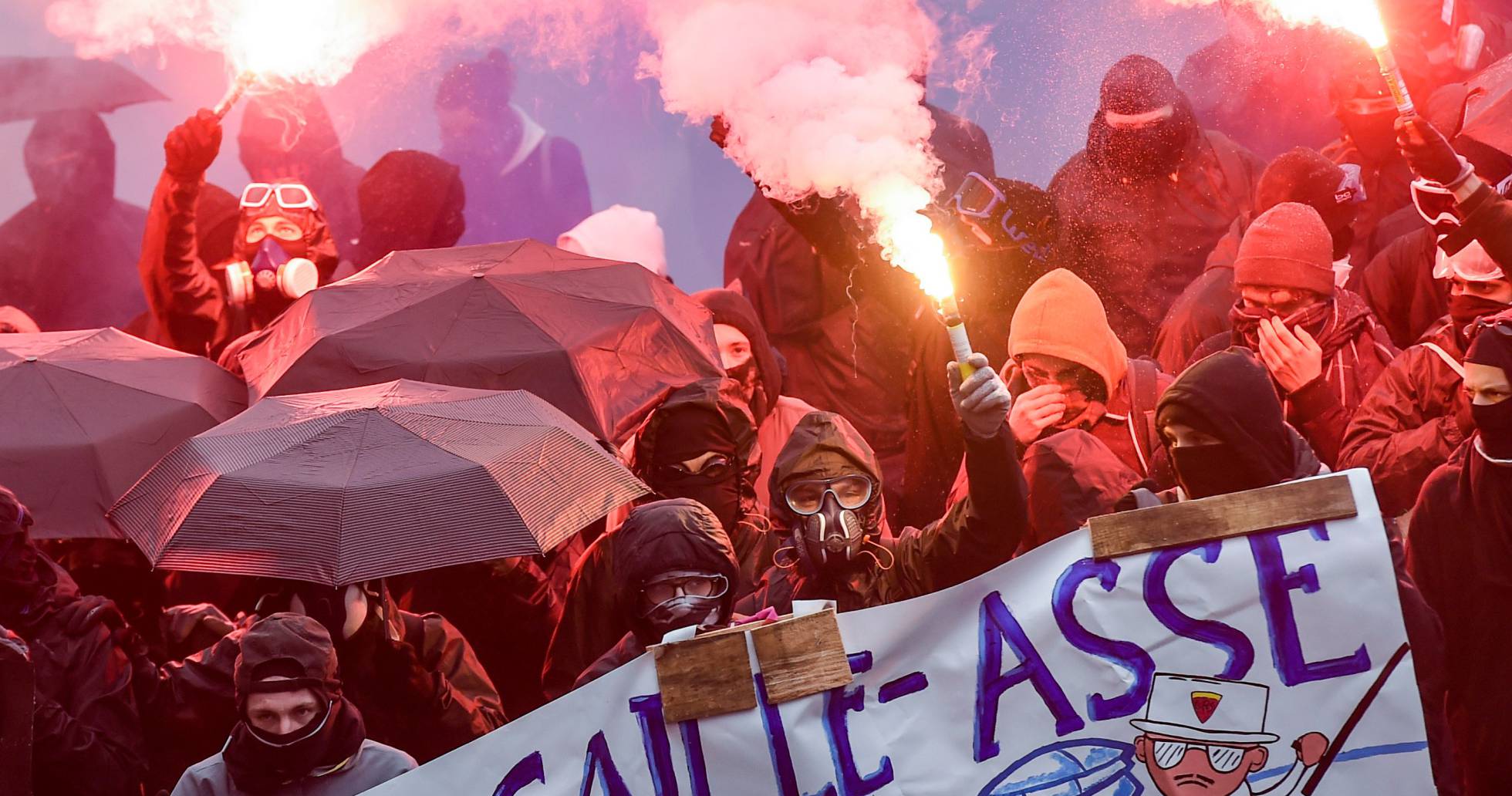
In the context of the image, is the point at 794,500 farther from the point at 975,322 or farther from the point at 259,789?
the point at 975,322

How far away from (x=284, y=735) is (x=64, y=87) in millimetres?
6646

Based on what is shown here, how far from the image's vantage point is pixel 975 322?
6043 millimetres

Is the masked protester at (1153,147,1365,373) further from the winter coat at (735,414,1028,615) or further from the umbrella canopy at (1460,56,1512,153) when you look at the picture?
the winter coat at (735,414,1028,615)

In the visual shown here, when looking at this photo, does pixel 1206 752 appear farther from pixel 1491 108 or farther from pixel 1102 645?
pixel 1491 108

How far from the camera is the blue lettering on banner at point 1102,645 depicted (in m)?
3.21

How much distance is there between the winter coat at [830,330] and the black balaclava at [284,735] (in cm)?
371

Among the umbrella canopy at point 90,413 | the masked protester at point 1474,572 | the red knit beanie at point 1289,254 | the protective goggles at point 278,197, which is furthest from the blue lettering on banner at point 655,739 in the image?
the protective goggles at point 278,197

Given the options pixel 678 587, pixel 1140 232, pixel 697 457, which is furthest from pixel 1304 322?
pixel 678 587

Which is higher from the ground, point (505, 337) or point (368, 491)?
point (505, 337)

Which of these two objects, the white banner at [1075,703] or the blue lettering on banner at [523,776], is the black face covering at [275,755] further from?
the blue lettering on banner at [523,776]

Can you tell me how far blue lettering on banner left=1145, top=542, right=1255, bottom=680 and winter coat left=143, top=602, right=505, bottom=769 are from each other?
5.94 feet

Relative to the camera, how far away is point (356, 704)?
13.2 ft

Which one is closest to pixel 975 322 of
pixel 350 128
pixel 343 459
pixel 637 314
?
pixel 637 314

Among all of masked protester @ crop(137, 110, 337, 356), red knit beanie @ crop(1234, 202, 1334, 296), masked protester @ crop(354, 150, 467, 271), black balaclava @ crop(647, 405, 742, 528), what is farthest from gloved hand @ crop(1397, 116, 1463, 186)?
masked protester @ crop(354, 150, 467, 271)
